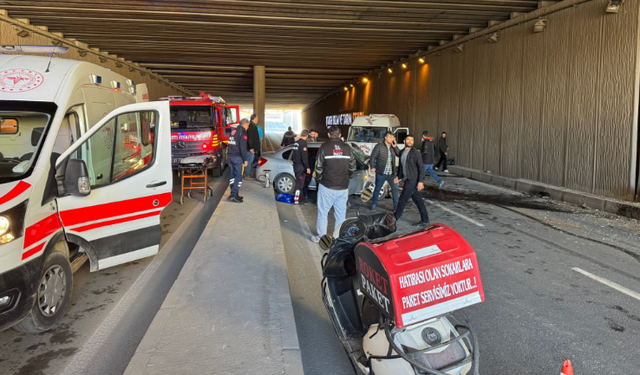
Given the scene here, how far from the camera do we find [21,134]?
4926 millimetres

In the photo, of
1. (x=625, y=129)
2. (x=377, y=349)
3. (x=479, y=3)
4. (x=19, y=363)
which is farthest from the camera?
(x=479, y=3)

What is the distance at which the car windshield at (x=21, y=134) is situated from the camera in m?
4.36

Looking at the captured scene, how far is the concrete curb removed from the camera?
9914 mm

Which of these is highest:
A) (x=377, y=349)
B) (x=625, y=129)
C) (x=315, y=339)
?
(x=625, y=129)

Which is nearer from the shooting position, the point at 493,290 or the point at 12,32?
the point at 493,290

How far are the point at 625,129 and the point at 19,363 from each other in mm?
12247

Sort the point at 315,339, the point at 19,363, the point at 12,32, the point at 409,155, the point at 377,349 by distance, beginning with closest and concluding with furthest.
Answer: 1. the point at 377,349
2. the point at 19,363
3. the point at 315,339
4. the point at 409,155
5. the point at 12,32

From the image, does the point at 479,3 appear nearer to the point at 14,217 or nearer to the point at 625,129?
the point at 625,129

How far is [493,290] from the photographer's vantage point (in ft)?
17.5

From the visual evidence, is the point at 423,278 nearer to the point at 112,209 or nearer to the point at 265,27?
the point at 112,209

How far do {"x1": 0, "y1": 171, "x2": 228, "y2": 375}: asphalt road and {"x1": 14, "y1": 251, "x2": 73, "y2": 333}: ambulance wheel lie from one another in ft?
0.52

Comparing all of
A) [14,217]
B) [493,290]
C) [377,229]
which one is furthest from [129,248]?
[493,290]

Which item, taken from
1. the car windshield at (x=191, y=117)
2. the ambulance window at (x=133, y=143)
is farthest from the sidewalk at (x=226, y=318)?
the car windshield at (x=191, y=117)

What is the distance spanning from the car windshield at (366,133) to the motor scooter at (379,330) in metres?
13.9
